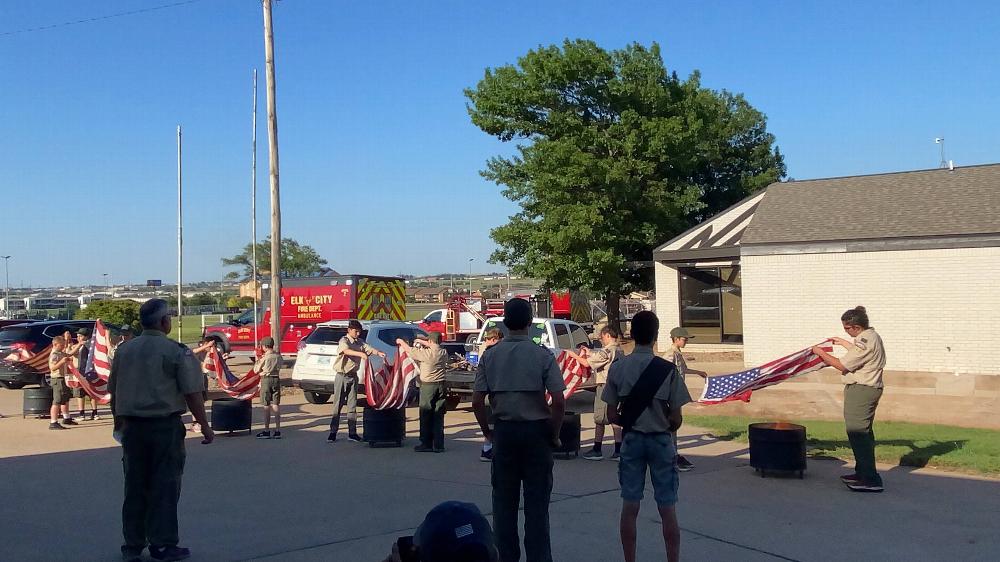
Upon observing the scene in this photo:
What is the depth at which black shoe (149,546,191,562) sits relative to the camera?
675 centimetres

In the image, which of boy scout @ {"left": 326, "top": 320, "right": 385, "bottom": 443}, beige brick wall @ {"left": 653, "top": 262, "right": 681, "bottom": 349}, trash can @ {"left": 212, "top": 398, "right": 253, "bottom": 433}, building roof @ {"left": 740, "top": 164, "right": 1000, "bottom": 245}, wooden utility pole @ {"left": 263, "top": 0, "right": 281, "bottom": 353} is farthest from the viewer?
beige brick wall @ {"left": 653, "top": 262, "right": 681, "bottom": 349}

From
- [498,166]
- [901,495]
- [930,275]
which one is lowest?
[901,495]

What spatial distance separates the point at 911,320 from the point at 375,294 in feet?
50.8

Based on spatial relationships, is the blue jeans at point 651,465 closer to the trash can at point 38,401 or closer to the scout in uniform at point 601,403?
the scout in uniform at point 601,403

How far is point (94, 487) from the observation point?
9.77 m

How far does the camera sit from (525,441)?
598 centimetres

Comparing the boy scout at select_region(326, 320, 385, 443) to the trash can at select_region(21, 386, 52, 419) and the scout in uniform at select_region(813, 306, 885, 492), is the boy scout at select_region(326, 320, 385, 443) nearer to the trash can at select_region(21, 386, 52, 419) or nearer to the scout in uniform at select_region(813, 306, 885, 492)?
the trash can at select_region(21, 386, 52, 419)

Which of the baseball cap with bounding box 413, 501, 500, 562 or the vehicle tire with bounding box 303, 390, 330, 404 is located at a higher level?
the baseball cap with bounding box 413, 501, 500, 562

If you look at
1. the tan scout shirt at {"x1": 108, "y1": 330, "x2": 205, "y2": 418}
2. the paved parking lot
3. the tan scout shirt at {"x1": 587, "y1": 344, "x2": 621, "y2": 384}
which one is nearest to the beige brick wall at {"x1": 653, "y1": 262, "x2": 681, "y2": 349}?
the paved parking lot

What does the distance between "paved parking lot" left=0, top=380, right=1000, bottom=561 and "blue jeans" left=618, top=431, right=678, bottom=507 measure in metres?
0.88

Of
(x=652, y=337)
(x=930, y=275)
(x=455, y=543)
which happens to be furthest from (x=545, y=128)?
(x=455, y=543)

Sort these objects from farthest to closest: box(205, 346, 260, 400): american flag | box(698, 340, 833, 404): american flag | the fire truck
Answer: the fire truck < box(205, 346, 260, 400): american flag < box(698, 340, 833, 404): american flag

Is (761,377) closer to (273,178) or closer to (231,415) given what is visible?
(231,415)

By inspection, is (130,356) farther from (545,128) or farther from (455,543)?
(545,128)
